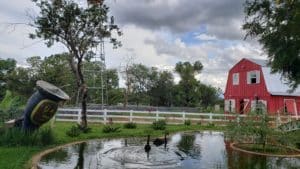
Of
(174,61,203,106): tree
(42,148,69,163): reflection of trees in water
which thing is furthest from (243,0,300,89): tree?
(174,61,203,106): tree

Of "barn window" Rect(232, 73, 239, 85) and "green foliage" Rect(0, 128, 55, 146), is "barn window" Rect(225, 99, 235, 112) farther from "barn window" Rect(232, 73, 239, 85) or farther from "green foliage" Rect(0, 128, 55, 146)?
"green foliage" Rect(0, 128, 55, 146)

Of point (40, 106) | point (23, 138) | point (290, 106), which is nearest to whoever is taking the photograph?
point (23, 138)

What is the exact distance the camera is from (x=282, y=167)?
1055 centimetres

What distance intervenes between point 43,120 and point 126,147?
3228mm

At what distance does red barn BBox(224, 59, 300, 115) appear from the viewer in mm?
31334

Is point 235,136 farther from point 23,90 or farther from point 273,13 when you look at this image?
point 23,90

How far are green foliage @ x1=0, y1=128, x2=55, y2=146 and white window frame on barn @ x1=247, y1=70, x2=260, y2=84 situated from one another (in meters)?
23.5

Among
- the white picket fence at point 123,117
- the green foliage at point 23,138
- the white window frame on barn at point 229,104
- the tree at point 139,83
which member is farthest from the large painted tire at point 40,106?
the tree at point 139,83

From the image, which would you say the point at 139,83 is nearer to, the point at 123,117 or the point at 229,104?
the point at 229,104

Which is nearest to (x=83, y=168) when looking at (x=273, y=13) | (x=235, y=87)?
(x=273, y=13)

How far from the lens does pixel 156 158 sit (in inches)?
451

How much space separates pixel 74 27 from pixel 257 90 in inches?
793

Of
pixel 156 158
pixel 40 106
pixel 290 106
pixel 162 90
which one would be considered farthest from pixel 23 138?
pixel 162 90

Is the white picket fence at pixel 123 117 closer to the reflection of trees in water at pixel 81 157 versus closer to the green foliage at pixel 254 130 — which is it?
the green foliage at pixel 254 130
